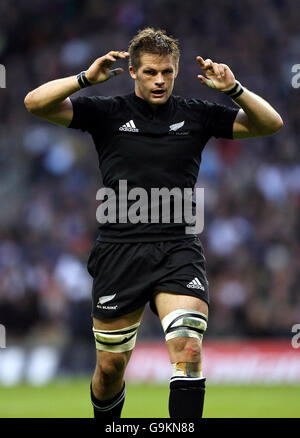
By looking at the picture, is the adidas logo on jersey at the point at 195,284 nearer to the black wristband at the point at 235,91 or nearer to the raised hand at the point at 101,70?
the black wristband at the point at 235,91

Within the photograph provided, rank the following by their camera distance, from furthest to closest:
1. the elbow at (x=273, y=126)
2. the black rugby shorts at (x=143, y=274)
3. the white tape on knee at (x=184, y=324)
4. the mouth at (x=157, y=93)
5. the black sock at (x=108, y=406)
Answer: the black sock at (x=108, y=406), the elbow at (x=273, y=126), the mouth at (x=157, y=93), the black rugby shorts at (x=143, y=274), the white tape on knee at (x=184, y=324)

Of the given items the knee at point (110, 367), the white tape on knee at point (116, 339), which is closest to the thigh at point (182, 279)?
the white tape on knee at point (116, 339)

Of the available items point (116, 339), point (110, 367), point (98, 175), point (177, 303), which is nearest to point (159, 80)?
point (177, 303)

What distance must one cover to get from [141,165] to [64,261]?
31.6ft

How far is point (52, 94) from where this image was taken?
6.43 metres

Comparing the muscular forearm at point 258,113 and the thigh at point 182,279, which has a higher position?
the muscular forearm at point 258,113

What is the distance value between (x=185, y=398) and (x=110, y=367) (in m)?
0.87

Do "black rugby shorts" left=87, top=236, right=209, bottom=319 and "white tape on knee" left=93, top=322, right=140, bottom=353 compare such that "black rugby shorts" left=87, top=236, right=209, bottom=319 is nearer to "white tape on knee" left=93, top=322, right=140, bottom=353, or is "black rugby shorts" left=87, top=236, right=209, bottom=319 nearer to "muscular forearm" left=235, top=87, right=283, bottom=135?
"white tape on knee" left=93, top=322, right=140, bottom=353

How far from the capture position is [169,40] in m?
6.50

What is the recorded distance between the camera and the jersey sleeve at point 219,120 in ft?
22.1

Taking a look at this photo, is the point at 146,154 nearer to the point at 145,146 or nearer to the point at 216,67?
the point at 145,146

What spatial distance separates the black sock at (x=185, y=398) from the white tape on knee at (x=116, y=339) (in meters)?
0.68

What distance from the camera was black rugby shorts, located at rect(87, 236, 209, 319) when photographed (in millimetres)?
6340

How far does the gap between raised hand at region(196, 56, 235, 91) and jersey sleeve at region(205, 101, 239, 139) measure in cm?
35
